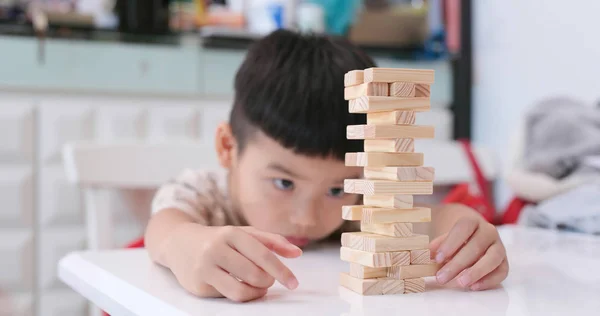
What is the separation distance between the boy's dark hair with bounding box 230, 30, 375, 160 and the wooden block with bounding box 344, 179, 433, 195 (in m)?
0.32

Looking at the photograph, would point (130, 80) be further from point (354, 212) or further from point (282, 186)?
point (354, 212)

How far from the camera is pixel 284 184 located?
774 millimetres

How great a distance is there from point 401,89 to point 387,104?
2cm

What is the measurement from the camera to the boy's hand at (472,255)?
1.70 feet

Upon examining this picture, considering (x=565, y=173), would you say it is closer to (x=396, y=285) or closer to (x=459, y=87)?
(x=396, y=285)

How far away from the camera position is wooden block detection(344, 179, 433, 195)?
1.52 feet

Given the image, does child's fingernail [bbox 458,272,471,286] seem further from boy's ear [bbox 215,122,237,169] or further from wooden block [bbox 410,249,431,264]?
boy's ear [bbox 215,122,237,169]

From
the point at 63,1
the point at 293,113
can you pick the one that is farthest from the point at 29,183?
the point at 293,113

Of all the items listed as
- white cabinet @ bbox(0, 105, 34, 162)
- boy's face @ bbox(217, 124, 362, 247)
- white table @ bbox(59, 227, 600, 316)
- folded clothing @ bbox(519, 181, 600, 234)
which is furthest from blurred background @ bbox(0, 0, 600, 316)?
white table @ bbox(59, 227, 600, 316)

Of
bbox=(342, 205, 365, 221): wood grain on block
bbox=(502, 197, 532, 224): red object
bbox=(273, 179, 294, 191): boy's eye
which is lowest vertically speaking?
bbox=(502, 197, 532, 224): red object

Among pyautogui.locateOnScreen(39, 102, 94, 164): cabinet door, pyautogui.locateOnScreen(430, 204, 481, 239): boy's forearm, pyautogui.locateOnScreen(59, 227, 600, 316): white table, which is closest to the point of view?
pyautogui.locateOnScreen(59, 227, 600, 316): white table

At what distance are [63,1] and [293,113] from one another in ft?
5.02

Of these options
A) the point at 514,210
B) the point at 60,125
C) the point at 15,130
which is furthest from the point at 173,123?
the point at 514,210

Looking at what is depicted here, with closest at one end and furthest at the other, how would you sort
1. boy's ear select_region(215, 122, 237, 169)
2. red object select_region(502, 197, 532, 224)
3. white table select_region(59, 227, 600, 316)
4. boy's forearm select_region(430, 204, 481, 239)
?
white table select_region(59, 227, 600, 316) < boy's forearm select_region(430, 204, 481, 239) < boy's ear select_region(215, 122, 237, 169) < red object select_region(502, 197, 532, 224)
